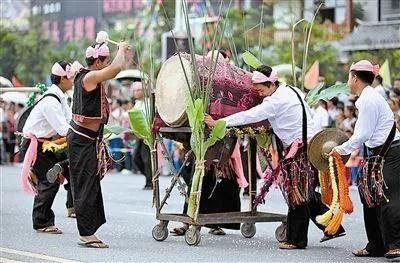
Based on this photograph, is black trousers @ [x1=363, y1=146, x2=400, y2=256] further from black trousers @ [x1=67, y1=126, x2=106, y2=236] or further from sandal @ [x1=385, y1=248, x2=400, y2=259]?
black trousers @ [x1=67, y1=126, x2=106, y2=236]

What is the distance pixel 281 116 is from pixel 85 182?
6.35ft

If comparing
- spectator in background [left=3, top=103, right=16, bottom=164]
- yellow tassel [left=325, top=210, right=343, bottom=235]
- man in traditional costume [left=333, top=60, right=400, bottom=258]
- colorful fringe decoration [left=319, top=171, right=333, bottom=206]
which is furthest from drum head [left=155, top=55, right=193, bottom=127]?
spectator in background [left=3, top=103, right=16, bottom=164]

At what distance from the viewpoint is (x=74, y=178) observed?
32.6 ft

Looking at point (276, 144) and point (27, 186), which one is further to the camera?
point (27, 186)

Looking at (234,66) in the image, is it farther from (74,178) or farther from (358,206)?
(358,206)

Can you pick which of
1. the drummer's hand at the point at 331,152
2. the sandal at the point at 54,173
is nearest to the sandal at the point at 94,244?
the sandal at the point at 54,173

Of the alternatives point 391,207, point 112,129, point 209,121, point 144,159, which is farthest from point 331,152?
point 144,159

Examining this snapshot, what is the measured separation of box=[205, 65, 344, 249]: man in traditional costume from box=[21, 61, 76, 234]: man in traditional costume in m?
2.14

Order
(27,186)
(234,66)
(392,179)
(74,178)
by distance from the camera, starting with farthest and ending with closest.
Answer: (27,186)
(234,66)
(74,178)
(392,179)

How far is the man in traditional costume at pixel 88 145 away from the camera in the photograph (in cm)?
984

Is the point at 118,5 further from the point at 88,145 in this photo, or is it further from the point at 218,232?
the point at 88,145

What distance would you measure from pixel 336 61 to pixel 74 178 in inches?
919

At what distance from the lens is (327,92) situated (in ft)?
35.1

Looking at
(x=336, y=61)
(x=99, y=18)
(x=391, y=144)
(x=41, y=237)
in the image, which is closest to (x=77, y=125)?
(x=41, y=237)
